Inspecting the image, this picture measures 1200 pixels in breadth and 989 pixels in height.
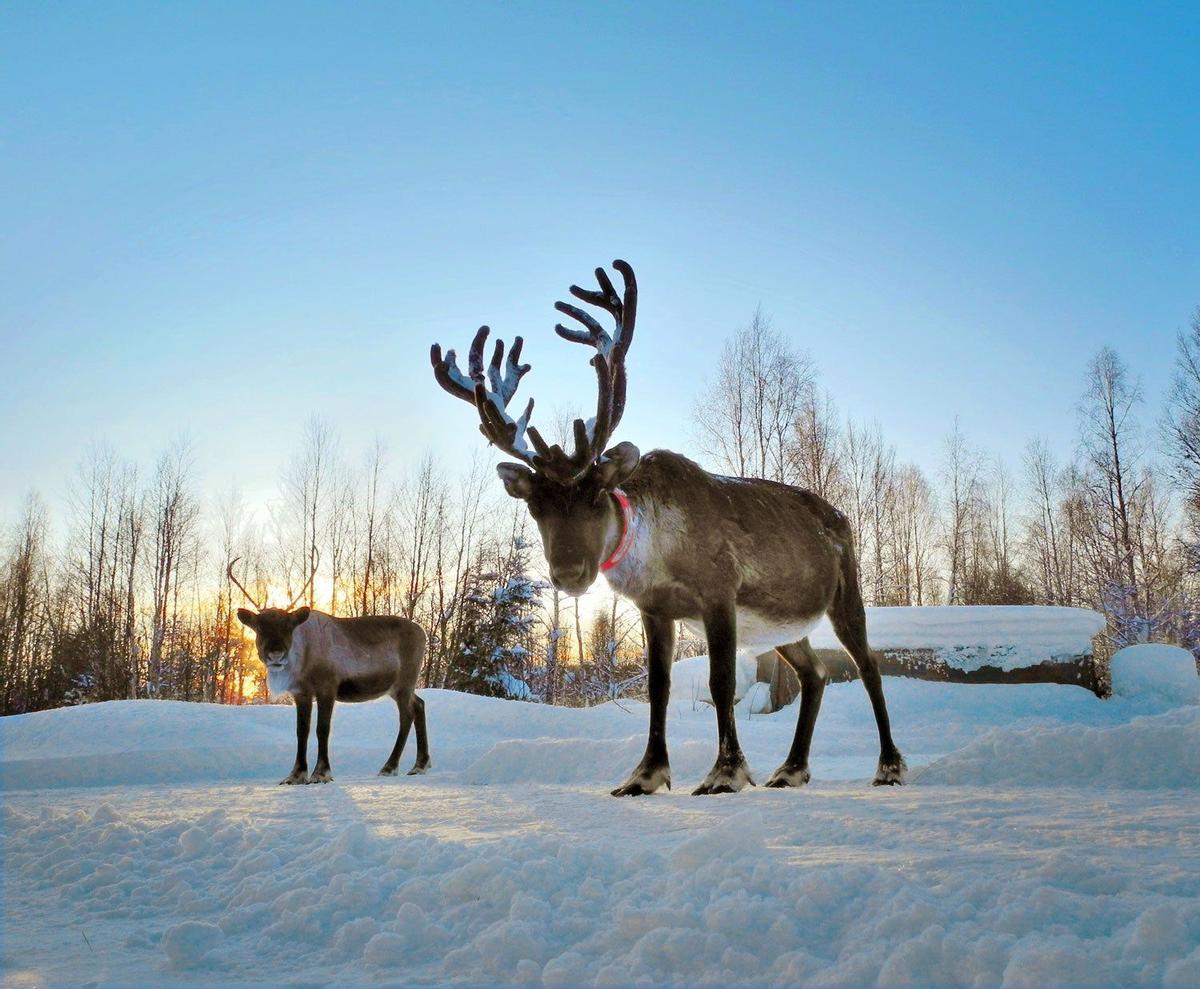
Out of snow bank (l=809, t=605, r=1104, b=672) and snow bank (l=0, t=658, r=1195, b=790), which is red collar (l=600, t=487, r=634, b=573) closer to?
snow bank (l=0, t=658, r=1195, b=790)

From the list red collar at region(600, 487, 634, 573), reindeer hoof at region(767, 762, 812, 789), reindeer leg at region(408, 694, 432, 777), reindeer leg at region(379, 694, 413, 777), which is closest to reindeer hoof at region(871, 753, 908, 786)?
reindeer hoof at region(767, 762, 812, 789)

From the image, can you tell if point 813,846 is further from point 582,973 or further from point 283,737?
point 283,737

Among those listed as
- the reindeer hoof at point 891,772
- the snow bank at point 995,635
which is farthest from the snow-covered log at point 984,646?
the reindeer hoof at point 891,772

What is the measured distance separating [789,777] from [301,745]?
5377 millimetres

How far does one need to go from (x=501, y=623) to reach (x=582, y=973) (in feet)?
68.8

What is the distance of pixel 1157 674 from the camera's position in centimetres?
1480

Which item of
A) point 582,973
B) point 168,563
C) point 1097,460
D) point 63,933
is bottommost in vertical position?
point 63,933

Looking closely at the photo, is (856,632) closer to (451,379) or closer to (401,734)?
(451,379)

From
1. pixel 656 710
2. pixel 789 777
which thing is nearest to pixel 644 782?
pixel 656 710

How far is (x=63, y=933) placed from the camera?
7.36ft

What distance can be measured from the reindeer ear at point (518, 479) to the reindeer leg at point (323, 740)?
4.87 m

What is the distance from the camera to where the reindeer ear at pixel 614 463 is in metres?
4.43

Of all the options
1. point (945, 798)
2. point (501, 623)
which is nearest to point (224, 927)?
point (945, 798)

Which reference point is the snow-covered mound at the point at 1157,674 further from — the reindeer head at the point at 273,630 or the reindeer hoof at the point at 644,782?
the reindeer head at the point at 273,630
